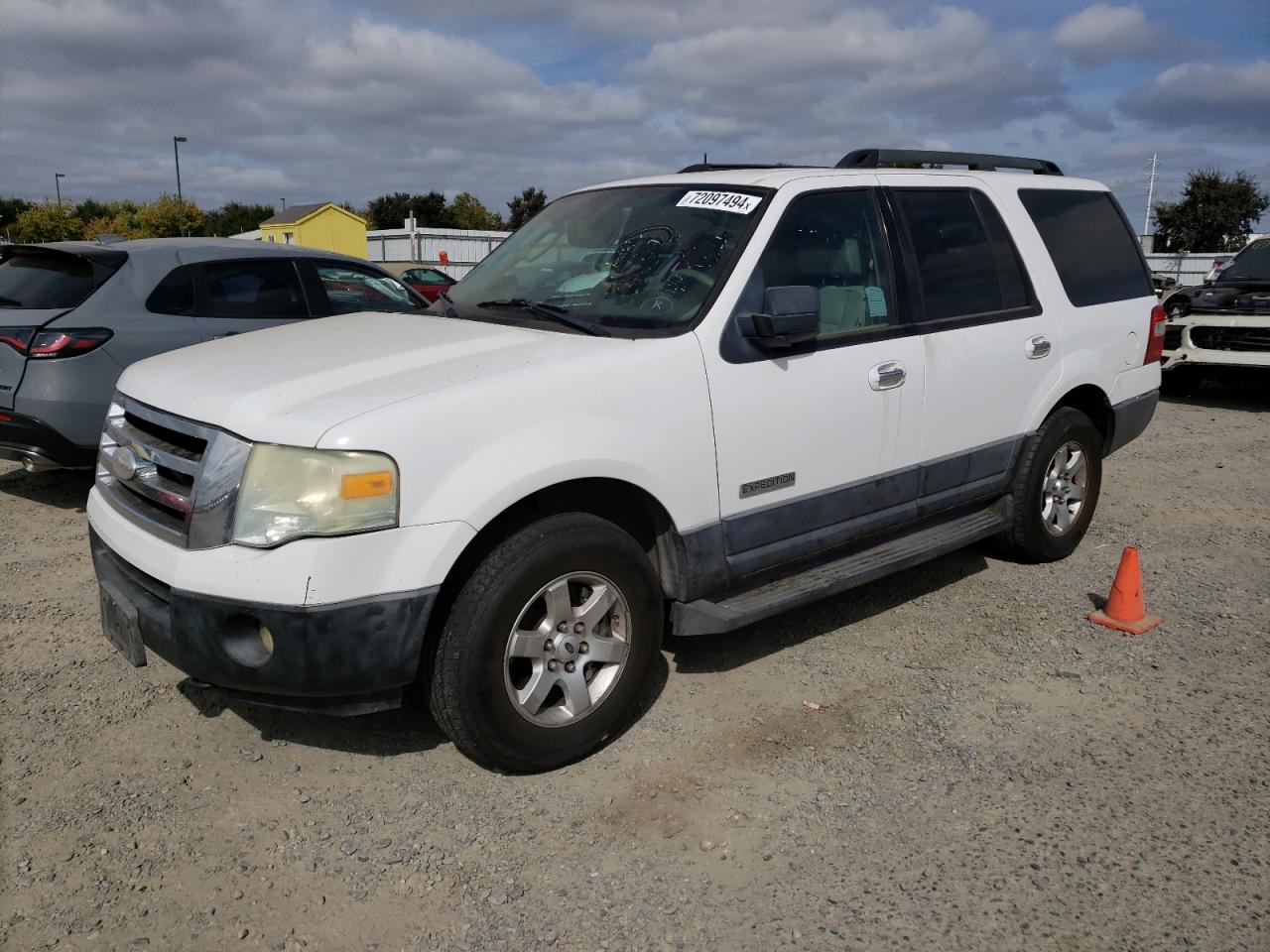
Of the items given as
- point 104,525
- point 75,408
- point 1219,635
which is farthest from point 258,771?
point 1219,635

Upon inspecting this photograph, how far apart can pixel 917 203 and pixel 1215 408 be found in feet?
27.2

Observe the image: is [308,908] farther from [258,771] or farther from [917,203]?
[917,203]

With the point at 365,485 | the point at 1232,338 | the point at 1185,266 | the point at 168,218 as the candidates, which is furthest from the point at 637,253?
the point at 168,218

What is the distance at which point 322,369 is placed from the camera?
3.29 meters

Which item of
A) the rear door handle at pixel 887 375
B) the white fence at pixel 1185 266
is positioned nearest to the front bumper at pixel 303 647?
the rear door handle at pixel 887 375

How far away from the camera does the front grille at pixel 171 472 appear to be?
294 centimetres

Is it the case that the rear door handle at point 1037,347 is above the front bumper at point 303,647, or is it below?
above

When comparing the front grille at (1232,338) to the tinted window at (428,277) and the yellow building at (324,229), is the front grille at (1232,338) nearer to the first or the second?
the tinted window at (428,277)

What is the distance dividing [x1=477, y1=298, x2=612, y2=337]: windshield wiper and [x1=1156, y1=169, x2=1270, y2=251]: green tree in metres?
52.7

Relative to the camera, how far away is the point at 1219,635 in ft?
15.0

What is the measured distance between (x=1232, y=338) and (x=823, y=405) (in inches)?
354

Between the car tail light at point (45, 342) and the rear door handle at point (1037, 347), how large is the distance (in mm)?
5228

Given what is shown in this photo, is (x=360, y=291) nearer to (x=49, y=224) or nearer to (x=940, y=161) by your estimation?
(x=940, y=161)

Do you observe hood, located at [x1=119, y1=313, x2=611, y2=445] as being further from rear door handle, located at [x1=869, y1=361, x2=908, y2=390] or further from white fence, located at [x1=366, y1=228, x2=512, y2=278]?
white fence, located at [x1=366, y1=228, x2=512, y2=278]
